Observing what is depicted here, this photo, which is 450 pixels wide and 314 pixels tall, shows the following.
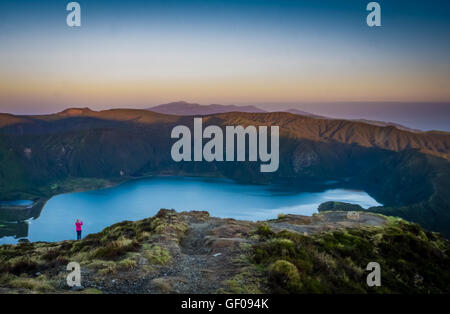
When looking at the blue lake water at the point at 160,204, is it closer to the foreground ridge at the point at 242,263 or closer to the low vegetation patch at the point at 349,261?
the foreground ridge at the point at 242,263

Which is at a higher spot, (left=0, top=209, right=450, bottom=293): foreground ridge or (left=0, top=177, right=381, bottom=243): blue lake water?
(left=0, top=209, right=450, bottom=293): foreground ridge

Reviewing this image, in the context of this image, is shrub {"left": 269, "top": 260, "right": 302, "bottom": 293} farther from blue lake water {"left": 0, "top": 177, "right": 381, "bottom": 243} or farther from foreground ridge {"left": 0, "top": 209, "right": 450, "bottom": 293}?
blue lake water {"left": 0, "top": 177, "right": 381, "bottom": 243}

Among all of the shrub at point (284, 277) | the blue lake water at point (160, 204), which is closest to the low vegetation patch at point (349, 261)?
the shrub at point (284, 277)

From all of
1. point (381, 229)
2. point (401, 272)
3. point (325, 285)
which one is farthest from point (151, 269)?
point (381, 229)

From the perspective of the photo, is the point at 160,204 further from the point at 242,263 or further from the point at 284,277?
the point at 284,277

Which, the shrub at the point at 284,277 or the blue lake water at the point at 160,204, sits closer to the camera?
the shrub at the point at 284,277

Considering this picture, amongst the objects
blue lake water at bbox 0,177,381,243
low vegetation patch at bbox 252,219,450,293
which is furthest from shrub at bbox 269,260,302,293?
blue lake water at bbox 0,177,381,243

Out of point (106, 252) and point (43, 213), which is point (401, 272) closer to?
point (106, 252)

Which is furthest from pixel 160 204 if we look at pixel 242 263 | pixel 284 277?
pixel 284 277

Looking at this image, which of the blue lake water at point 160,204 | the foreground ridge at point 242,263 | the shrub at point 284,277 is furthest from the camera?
the blue lake water at point 160,204
